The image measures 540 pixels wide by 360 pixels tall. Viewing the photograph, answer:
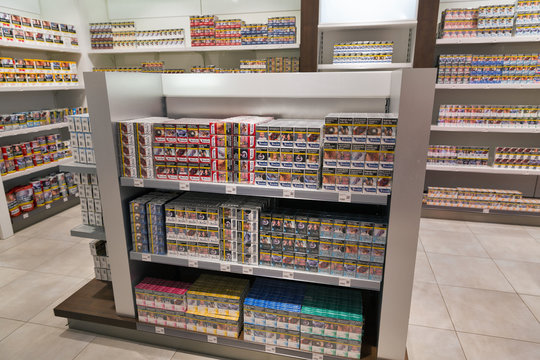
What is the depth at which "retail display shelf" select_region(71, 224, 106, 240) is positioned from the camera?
2324mm

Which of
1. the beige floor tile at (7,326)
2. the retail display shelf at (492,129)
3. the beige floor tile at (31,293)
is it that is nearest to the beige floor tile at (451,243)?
the retail display shelf at (492,129)

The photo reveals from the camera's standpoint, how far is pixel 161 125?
1950 mm

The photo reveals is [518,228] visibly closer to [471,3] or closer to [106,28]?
[471,3]

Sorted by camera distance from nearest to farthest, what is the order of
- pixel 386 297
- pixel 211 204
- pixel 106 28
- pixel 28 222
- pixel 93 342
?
pixel 386 297 < pixel 211 204 < pixel 93 342 < pixel 28 222 < pixel 106 28

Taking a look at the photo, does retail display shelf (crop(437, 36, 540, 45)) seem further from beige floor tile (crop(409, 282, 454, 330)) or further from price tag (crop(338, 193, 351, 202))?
price tag (crop(338, 193, 351, 202))

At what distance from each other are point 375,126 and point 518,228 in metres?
3.80

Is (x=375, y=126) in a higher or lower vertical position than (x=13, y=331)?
higher

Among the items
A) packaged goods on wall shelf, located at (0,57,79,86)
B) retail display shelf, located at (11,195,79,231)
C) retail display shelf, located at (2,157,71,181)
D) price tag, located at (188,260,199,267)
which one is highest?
packaged goods on wall shelf, located at (0,57,79,86)

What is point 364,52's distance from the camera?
454cm

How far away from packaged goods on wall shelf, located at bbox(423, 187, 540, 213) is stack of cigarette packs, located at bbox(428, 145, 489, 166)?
35 cm

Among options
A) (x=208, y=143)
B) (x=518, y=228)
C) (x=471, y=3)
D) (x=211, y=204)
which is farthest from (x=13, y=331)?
(x=471, y=3)

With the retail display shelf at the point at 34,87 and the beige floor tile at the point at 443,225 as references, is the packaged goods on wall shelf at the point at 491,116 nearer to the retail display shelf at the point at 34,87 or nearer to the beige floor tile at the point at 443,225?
the beige floor tile at the point at 443,225

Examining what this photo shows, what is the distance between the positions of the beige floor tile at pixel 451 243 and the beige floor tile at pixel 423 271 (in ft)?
0.91

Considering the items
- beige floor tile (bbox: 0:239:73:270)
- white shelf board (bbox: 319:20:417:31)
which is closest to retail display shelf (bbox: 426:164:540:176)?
white shelf board (bbox: 319:20:417:31)
